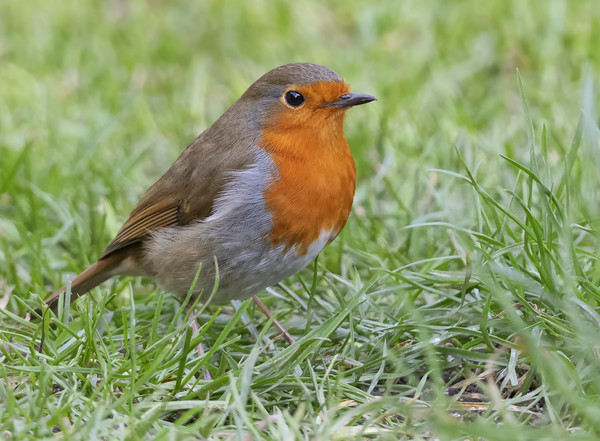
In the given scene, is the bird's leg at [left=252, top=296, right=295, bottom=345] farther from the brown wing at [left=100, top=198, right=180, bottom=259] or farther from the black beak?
the black beak

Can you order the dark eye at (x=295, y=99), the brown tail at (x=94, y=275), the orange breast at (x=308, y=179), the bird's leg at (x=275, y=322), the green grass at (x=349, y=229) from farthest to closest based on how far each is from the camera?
the brown tail at (x=94, y=275) → the dark eye at (x=295, y=99) → the bird's leg at (x=275, y=322) → the orange breast at (x=308, y=179) → the green grass at (x=349, y=229)

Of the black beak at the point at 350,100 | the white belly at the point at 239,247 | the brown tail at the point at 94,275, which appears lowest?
the brown tail at the point at 94,275

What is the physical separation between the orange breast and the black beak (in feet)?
0.13

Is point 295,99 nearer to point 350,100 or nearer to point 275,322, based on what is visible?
point 350,100

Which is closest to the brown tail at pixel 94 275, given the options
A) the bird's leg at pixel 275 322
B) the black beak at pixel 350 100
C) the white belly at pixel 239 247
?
the white belly at pixel 239 247

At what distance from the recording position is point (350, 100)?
12.4 ft

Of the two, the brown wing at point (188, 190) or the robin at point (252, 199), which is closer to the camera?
the robin at point (252, 199)

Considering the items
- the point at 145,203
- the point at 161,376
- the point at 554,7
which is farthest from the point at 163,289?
the point at 554,7

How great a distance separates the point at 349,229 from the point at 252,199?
3.13 ft

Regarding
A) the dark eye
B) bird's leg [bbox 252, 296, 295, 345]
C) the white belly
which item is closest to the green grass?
bird's leg [bbox 252, 296, 295, 345]

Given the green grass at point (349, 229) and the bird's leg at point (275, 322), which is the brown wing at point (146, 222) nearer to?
the green grass at point (349, 229)

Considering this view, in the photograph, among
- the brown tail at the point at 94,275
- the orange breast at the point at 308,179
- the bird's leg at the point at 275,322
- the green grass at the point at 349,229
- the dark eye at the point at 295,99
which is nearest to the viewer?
the green grass at the point at 349,229

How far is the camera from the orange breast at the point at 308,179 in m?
3.53

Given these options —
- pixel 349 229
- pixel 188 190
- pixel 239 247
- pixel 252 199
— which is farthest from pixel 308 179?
pixel 349 229
